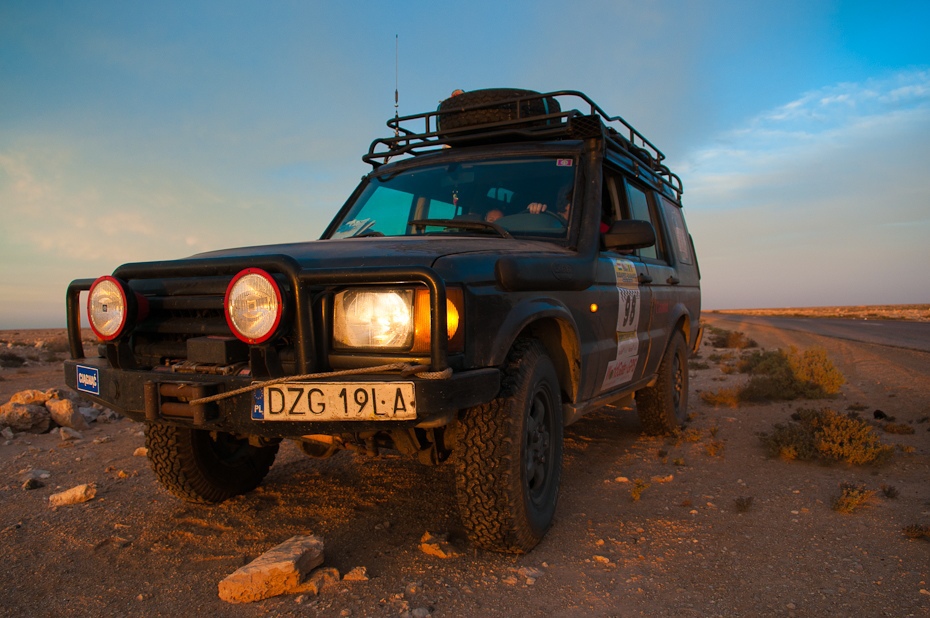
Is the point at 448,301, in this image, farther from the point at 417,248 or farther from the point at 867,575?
the point at 867,575

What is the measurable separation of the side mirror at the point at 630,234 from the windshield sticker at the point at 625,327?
1.09ft

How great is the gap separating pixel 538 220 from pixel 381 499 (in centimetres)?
177

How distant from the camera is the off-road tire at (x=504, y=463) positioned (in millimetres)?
2547

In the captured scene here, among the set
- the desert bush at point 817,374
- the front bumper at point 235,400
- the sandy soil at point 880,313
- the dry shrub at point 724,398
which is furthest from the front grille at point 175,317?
the sandy soil at point 880,313

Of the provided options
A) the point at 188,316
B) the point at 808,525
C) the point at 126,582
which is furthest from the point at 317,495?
the point at 808,525

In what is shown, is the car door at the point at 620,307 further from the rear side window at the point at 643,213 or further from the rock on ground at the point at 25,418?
the rock on ground at the point at 25,418

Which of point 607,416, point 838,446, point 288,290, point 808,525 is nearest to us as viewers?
point 288,290

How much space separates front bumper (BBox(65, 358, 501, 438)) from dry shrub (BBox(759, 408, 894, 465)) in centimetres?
298

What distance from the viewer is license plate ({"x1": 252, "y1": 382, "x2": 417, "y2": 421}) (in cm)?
215

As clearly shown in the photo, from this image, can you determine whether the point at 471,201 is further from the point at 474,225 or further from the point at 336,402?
the point at 336,402

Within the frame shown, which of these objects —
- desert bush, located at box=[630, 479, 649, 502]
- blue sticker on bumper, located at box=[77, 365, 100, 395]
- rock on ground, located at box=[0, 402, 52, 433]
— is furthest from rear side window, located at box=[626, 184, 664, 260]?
rock on ground, located at box=[0, 402, 52, 433]

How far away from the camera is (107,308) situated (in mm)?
2658

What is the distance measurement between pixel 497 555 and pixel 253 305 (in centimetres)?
148

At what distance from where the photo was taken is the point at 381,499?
3.56 m
